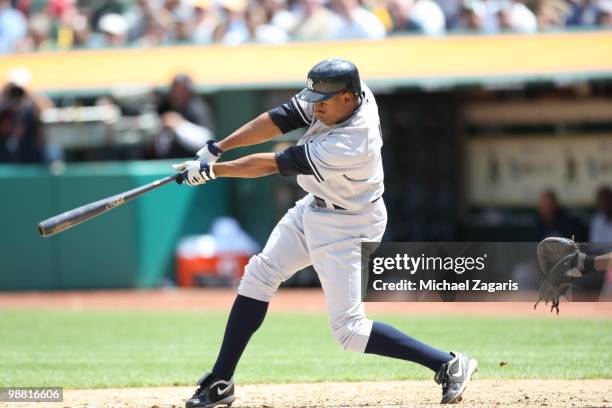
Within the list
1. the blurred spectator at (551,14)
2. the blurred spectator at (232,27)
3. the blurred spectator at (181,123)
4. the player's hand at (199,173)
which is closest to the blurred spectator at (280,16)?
the blurred spectator at (232,27)

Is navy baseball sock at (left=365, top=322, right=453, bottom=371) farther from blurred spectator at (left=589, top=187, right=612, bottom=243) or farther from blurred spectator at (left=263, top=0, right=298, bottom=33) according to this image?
blurred spectator at (left=263, top=0, right=298, bottom=33)

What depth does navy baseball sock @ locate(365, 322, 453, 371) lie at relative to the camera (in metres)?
5.18

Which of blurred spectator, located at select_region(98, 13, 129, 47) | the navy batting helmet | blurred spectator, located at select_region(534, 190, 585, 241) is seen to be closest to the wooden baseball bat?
the navy batting helmet

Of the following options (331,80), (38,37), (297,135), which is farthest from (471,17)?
(331,80)

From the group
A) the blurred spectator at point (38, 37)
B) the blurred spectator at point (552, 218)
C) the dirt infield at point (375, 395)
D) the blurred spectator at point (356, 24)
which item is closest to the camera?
the dirt infield at point (375, 395)

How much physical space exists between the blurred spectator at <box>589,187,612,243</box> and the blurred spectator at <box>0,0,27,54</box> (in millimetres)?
7591

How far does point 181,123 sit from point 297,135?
3.98ft

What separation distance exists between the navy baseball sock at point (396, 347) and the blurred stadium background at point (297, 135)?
6122 mm

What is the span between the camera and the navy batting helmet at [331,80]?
5.02m

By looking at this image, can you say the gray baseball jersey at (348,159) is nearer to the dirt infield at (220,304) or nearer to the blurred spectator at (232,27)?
the dirt infield at (220,304)

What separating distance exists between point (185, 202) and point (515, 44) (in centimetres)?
379

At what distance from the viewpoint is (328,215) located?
17.0ft

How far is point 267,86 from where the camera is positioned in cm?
1174

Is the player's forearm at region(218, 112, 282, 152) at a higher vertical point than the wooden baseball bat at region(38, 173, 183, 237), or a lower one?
higher
